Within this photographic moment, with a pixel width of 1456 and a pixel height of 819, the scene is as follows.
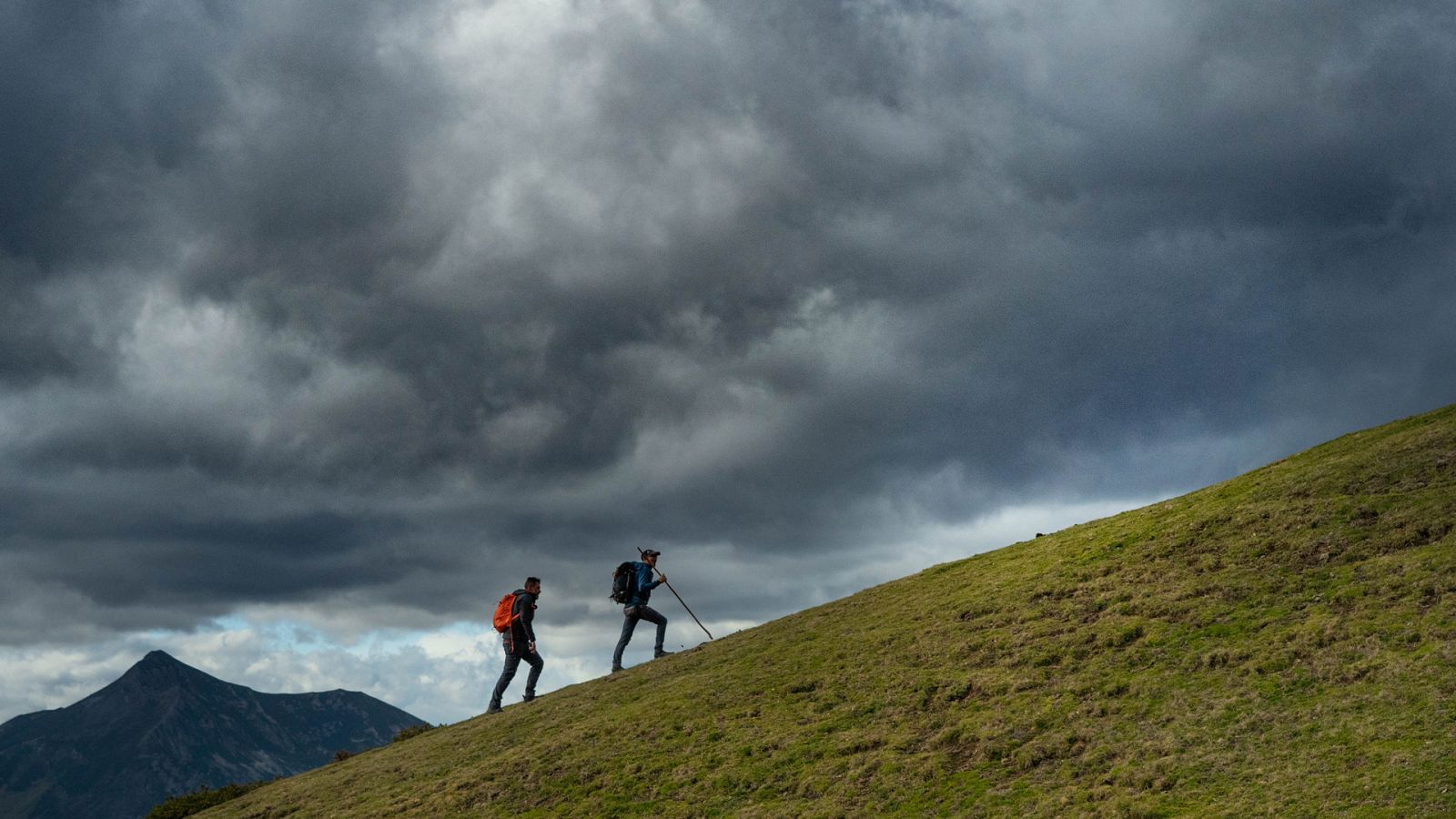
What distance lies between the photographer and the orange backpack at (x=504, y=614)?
112ft

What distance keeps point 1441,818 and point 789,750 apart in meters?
11.9

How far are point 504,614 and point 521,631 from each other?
2.52 ft

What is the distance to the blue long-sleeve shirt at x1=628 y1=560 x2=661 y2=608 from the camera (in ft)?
114

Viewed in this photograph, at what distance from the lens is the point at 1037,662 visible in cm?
2283

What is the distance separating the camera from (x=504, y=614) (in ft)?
113

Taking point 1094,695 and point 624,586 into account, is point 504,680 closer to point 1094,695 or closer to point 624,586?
point 624,586

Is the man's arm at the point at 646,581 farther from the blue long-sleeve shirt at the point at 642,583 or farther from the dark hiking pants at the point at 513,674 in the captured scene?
the dark hiking pants at the point at 513,674

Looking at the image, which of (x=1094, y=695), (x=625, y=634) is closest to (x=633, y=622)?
(x=625, y=634)

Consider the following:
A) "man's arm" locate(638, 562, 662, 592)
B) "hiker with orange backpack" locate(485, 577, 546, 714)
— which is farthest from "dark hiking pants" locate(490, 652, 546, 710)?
"man's arm" locate(638, 562, 662, 592)

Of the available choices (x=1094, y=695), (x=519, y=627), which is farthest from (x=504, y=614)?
(x=1094, y=695)

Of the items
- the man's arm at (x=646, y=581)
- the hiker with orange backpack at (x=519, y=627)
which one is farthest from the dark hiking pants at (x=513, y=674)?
the man's arm at (x=646, y=581)

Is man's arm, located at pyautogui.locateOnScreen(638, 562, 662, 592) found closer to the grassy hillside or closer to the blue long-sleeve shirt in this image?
the blue long-sleeve shirt

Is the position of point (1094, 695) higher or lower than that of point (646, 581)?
lower

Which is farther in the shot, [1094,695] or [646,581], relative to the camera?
[646,581]
